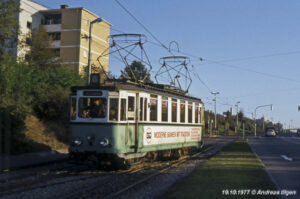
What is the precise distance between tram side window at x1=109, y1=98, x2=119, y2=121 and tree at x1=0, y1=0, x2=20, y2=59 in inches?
265

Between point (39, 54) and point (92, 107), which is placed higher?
point (39, 54)

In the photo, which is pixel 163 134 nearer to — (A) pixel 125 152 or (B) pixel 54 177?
(A) pixel 125 152

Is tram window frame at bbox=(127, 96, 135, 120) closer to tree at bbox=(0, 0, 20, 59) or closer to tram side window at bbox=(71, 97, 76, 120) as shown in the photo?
tram side window at bbox=(71, 97, 76, 120)

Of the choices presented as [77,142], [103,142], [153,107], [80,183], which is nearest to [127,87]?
[153,107]

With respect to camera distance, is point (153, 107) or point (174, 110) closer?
point (153, 107)

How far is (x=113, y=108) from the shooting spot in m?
12.1

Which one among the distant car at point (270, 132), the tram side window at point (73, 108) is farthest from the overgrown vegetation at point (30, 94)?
the distant car at point (270, 132)

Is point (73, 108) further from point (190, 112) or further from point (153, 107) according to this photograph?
point (190, 112)

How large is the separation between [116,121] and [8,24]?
25.6ft

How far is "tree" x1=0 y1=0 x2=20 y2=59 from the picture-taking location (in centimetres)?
1585

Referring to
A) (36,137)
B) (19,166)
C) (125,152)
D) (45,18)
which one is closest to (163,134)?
(125,152)

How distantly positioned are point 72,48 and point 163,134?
125 feet

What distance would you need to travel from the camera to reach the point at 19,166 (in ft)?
43.5

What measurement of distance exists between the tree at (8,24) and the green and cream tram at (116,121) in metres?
5.58
